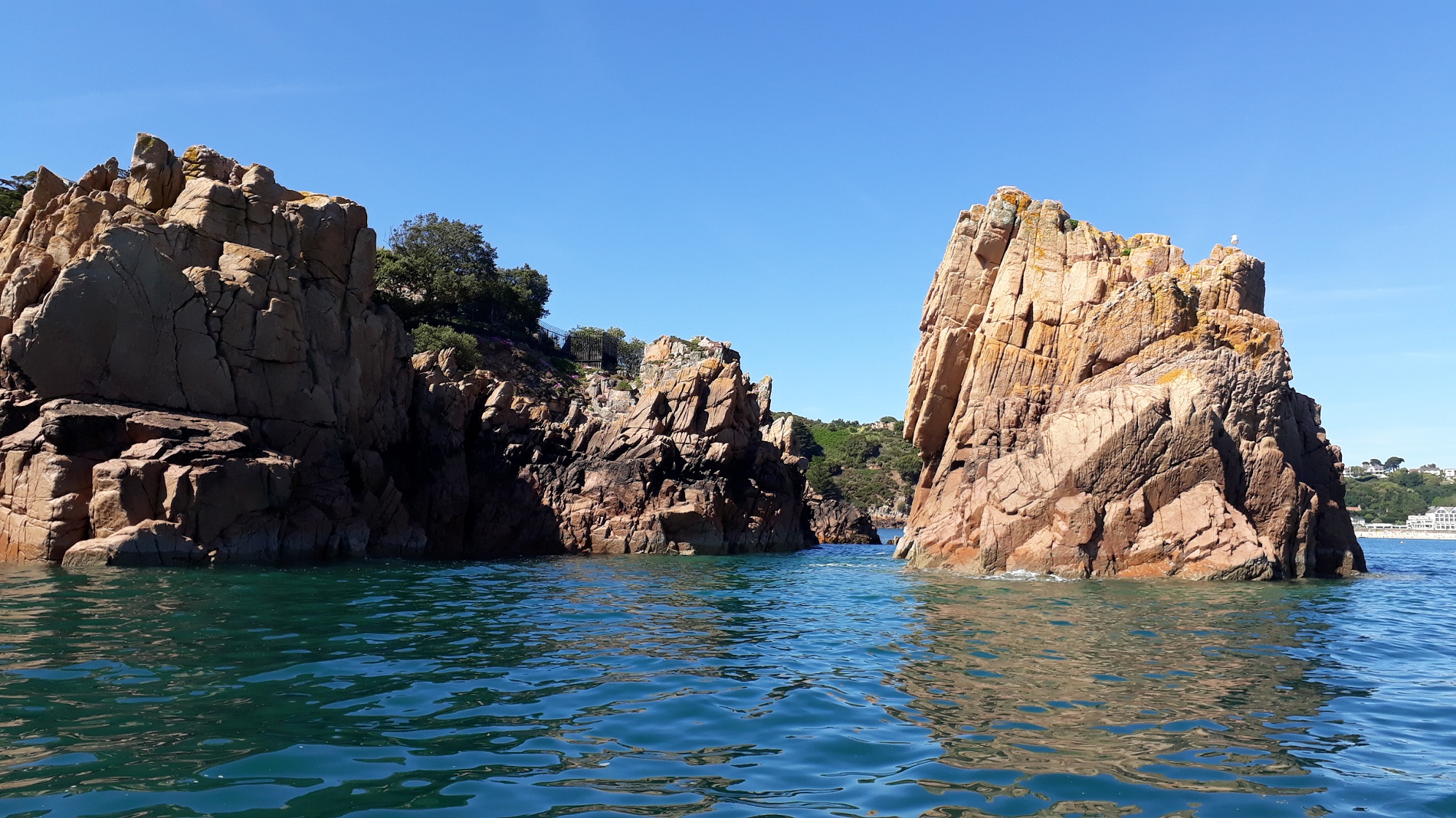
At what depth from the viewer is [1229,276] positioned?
99.1 ft

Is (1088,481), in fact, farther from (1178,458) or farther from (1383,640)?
(1383,640)

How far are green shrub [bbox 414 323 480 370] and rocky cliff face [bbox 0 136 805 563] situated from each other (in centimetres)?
1579

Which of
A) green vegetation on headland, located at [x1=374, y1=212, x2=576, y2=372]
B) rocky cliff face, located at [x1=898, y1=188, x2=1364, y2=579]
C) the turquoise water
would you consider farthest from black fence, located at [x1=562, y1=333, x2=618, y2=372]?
the turquoise water

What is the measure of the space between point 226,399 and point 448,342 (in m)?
32.3

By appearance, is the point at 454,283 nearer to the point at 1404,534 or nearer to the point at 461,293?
the point at 461,293

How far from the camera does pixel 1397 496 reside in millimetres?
156875

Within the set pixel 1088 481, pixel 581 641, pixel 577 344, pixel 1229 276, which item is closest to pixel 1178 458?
pixel 1088 481

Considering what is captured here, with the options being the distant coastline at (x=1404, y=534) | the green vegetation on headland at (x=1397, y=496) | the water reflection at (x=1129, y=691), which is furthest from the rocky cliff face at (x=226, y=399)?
the green vegetation on headland at (x=1397, y=496)

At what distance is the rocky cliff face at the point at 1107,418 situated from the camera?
2584 centimetres

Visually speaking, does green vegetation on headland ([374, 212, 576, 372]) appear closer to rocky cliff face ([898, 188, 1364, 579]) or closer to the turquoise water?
rocky cliff face ([898, 188, 1364, 579])

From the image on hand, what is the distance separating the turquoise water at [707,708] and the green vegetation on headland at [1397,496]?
15950 cm

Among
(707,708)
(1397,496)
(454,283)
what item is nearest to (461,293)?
(454,283)

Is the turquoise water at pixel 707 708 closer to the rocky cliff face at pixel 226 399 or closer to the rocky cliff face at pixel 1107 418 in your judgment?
the rocky cliff face at pixel 226 399

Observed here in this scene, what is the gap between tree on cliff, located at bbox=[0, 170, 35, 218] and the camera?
4575cm
